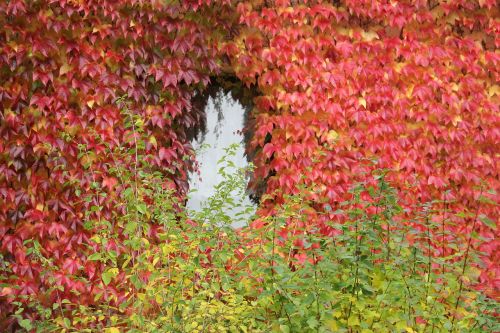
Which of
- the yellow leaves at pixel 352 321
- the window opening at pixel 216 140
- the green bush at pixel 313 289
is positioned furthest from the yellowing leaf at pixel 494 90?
the yellow leaves at pixel 352 321

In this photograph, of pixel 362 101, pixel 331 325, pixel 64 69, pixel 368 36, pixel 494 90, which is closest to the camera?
pixel 331 325

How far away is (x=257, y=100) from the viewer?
5.87m

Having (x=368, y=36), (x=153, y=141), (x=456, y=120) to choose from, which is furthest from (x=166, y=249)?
(x=456, y=120)

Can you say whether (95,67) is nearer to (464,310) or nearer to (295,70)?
(295,70)

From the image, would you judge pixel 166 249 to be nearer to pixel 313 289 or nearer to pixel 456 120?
pixel 313 289

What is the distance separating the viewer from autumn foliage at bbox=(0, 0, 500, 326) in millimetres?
5301

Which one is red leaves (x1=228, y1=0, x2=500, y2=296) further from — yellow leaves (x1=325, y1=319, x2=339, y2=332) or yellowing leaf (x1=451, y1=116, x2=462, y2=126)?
yellow leaves (x1=325, y1=319, x2=339, y2=332)

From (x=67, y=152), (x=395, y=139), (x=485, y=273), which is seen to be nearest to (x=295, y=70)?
(x=395, y=139)

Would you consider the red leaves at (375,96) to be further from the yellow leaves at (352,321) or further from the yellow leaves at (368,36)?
the yellow leaves at (352,321)

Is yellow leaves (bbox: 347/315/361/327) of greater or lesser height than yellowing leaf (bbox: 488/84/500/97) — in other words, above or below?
below

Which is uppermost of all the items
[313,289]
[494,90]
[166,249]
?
[494,90]

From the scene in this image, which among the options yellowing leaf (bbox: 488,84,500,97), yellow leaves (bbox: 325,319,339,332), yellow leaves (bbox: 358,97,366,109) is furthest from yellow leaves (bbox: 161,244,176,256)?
yellowing leaf (bbox: 488,84,500,97)

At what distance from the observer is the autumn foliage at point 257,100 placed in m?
5.30

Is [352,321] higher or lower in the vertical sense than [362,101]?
lower
